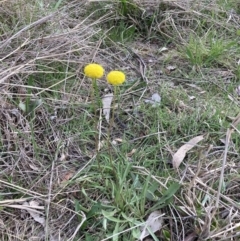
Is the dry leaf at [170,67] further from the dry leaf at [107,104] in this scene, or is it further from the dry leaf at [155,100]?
the dry leaf at [107,104]

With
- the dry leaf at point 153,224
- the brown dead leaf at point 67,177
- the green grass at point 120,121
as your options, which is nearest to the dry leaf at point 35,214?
the green grass at point 120,121

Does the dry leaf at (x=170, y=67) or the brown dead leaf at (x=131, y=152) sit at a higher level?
the brown dead leaf at (x=131, y=152)

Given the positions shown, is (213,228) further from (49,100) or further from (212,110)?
(49,100)

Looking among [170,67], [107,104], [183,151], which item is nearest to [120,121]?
[107,104]

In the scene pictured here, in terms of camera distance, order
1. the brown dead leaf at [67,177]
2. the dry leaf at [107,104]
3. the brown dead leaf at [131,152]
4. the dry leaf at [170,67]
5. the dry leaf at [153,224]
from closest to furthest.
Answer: the dry leaf at [153,224] → the brown dead leaf at [67,177] → the brown dead leaf at [131,152] → the dry leaf at [107,104] → the dry leaf at [170,67]

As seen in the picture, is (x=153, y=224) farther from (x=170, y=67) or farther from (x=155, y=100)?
(x=170, y=67)

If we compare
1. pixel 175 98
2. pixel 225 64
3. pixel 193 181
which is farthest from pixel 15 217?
pixel 225 64
